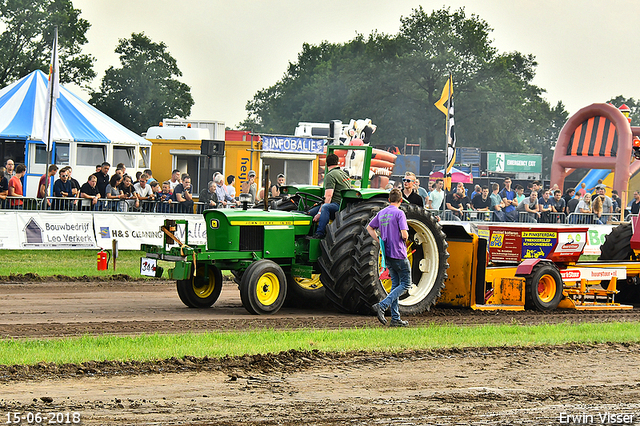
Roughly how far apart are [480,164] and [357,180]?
2061 inches

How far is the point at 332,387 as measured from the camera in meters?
6.43

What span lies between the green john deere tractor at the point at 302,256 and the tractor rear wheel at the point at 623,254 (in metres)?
3.69

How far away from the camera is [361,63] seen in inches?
3108

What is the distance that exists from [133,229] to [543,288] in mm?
9814

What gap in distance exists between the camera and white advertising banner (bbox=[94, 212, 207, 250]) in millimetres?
18109

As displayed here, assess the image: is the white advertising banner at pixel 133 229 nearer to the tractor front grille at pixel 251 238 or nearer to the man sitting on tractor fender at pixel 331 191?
the tractor front grille at pixel 251 238

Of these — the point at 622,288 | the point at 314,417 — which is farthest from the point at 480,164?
the point at 314,417

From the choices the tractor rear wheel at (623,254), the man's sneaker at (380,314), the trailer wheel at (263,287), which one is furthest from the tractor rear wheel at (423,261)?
the tractor rear wheel at (623,254)

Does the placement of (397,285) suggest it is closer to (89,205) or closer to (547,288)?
A: (547,288)

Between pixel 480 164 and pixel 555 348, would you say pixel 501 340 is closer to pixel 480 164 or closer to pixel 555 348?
pixel 555 348

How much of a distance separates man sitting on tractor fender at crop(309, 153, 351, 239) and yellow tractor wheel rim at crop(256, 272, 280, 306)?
856 mm

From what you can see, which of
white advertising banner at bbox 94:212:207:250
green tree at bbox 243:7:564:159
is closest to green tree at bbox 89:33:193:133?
green tree at bbox 243:7:564:159

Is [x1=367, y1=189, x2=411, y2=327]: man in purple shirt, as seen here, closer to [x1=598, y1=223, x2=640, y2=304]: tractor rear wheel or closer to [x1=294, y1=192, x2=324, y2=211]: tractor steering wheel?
[x1=294, y1=192, x2=324, y2=211]: tractor steering wheel
